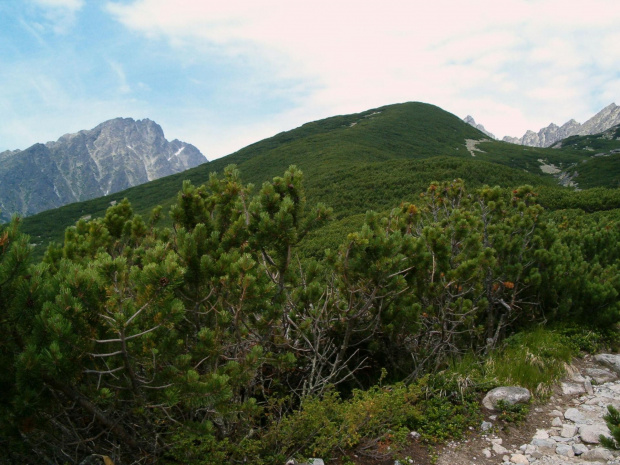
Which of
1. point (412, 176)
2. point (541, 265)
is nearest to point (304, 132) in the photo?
point (412, 176)

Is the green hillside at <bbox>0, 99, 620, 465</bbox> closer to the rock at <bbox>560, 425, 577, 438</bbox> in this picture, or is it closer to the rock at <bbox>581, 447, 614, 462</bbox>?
the rock at <bbox>560, 425, 577, 438</bbox>

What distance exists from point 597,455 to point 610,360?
8.69ft

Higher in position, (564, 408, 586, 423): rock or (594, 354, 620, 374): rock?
(564, 408, 586, 423): rock

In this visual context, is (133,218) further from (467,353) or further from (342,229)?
(342,229)

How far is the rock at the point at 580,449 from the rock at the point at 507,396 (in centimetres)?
79

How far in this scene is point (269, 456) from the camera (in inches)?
133

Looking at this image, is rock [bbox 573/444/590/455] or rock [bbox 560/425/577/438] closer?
rock [bbox 573/444/590/455]

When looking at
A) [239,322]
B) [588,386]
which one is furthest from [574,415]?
[239,322]

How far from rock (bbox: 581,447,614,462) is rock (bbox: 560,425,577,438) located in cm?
36

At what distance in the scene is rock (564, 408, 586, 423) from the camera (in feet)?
14.0

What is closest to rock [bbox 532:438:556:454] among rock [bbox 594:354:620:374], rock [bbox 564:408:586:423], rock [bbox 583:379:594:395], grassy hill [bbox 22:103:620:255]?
rock [bbox 564:408:586:423]

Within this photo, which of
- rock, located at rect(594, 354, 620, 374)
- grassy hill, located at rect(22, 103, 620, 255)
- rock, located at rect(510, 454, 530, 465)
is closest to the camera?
rock, located at rect(510, 454, 530, 465)

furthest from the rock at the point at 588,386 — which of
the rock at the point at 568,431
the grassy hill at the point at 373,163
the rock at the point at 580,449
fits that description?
the grassy hill at the point at 373,163

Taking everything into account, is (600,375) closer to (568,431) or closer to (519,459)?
(568,431)
